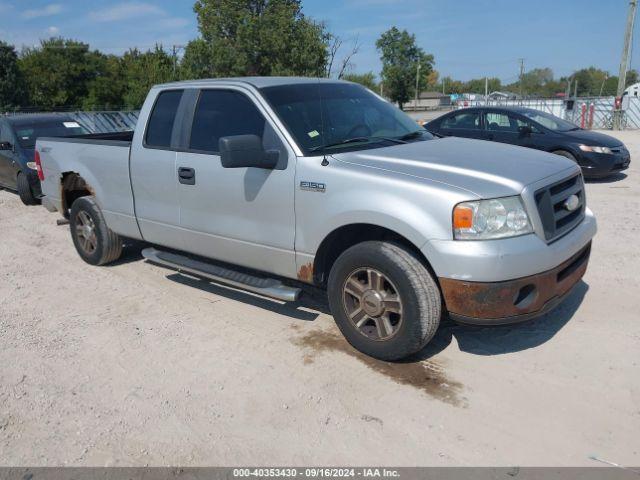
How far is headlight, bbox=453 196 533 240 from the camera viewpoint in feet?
11.4

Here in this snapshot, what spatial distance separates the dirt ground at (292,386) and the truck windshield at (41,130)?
21.6 feet

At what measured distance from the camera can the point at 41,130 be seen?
1141 centimetres

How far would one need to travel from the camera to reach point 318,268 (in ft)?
14.1

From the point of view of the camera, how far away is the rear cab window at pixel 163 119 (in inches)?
207

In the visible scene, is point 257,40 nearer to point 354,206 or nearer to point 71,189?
point 71,189

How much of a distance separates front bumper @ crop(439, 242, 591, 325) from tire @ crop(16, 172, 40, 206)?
9456mm

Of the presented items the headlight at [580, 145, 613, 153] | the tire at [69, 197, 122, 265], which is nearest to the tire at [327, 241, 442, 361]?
the tire at [69, 197, 122, 265]

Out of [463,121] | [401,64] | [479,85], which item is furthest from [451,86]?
[463,121]

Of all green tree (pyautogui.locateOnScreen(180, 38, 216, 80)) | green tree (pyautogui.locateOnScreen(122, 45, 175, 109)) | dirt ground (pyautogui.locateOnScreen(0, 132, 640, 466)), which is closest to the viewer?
dirt ground (pyautogui.locateOnScreen(0, 132, 640, 466))

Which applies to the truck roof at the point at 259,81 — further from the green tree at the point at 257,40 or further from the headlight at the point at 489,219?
the green tree at the point at 257,40

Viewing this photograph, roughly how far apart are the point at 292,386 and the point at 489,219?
167 centimetres

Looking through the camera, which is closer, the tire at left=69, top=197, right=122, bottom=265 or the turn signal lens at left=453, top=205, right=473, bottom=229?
the turn signal lens at left=453, top=205, right=473, bottom=229

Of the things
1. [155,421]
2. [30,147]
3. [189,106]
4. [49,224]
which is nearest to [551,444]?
[155,421]

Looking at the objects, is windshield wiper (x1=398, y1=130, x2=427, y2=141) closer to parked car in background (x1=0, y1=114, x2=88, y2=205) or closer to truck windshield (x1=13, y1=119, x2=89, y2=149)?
parked car in background (x1=0, y1=114, x2=88, y2=205)
